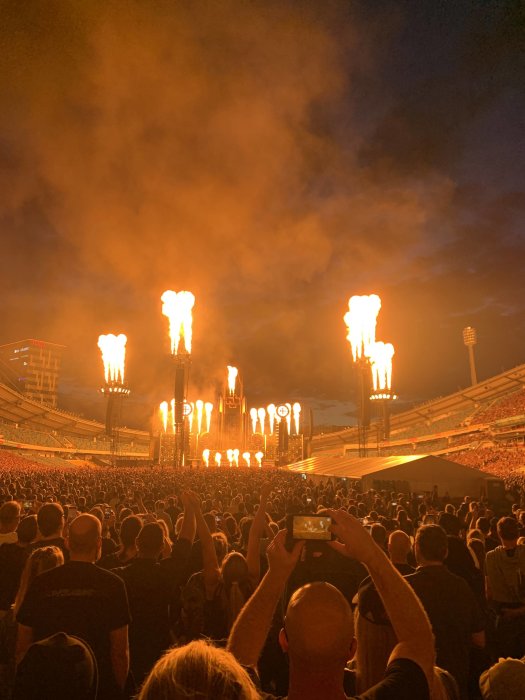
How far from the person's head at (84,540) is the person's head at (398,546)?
264cm

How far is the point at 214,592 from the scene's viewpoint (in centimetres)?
423

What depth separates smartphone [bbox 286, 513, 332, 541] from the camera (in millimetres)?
2395

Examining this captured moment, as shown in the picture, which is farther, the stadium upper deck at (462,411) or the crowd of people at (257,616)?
the stadium upper deck at (462,411)

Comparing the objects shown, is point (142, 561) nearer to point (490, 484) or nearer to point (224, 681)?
point (224, 681)

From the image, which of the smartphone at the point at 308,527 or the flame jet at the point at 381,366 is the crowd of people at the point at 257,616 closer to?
the smartphone at the point at 308,527

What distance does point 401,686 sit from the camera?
1.70 meters

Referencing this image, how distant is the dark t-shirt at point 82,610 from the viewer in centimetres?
298

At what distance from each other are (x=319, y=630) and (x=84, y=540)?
2.19 metres

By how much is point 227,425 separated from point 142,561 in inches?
4144

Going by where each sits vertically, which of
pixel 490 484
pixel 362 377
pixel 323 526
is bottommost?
pixel 490 484

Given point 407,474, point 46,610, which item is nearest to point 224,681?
point 46,610

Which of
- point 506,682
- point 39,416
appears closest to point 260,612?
point 506,682

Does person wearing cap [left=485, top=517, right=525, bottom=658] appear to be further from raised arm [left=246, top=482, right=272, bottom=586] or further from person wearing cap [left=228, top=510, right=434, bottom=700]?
person wearing cap [left=228, top=510, right=434, bottom=700]

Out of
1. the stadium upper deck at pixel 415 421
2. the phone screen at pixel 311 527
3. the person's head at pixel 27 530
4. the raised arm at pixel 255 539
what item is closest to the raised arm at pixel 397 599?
the phone screen at pixel 311 527
